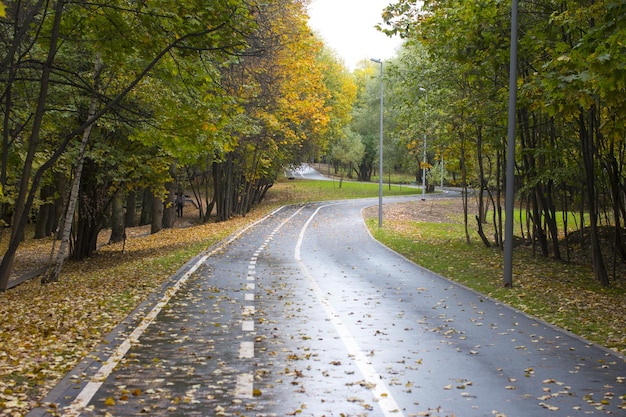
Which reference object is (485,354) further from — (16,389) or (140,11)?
(140,11)

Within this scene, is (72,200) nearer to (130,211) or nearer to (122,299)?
(122,299)

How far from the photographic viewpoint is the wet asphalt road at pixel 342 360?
6477 mm

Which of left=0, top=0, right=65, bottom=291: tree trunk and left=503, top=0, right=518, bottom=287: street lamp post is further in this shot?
left=503, top=0, right=518, bottom=287: street lamp post

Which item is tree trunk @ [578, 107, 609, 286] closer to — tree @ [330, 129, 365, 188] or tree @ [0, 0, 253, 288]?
tree @ [0, 0, 253, 288]

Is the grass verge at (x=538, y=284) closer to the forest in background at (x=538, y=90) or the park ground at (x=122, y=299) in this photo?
the park ground at (x=122, y=299)

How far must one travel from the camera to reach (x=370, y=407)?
6.36 m

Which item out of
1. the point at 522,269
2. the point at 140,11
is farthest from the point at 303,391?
the point at 522,269

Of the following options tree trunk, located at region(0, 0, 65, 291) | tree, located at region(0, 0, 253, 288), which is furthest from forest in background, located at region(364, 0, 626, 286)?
tree trunk, located at region(0, 0, 65, 291)

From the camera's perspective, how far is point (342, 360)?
8.28m

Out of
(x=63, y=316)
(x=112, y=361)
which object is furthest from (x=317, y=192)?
(x=112, y=361)

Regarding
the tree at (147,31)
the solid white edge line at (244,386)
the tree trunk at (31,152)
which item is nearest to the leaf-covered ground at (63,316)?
the tree trunk at (31,152)

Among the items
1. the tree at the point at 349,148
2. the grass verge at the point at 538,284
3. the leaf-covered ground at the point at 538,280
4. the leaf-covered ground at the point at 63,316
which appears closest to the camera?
the leaf-covered ground at the point at 63,316

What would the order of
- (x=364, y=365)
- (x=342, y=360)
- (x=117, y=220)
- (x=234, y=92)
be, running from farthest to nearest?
(x=234, y=92) < (x=117, y=220) < (x=342, y=360) < (x=364, y=365)

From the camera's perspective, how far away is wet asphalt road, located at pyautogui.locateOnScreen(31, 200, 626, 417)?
6477mm
